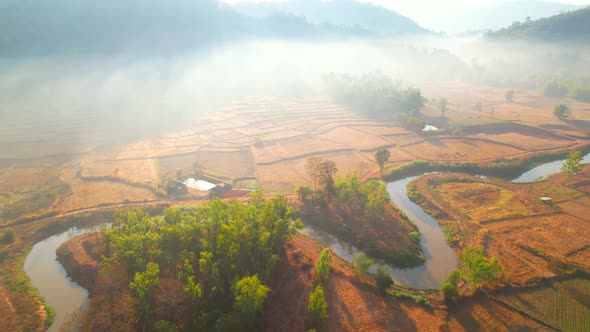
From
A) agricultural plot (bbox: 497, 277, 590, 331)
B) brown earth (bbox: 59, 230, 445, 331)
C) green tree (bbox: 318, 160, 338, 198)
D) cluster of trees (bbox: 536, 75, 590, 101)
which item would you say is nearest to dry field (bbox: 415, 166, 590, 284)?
agricultural plot (bbox: 497, 277, 590, 331)

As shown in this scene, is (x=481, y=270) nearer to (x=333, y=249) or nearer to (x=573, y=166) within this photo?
(x=333, y=249)

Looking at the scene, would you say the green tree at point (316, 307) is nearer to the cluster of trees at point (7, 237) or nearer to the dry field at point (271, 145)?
the dry field at point (271, 145)

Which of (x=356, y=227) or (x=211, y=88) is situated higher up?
(x=211, y=88)

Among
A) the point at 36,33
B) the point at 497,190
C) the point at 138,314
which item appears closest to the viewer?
the point at 138,314

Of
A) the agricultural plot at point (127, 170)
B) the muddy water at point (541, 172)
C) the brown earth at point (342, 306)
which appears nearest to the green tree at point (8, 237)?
the agricultural plot at point (127, 170)

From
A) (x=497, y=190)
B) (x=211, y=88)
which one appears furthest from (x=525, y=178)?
(x=211, y=88)

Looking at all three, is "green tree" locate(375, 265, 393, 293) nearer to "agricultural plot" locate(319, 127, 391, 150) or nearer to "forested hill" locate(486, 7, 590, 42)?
"agricultural plot" locate(319, 127, 391, 150)

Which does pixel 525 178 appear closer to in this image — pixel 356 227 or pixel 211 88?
pixel 356 227
